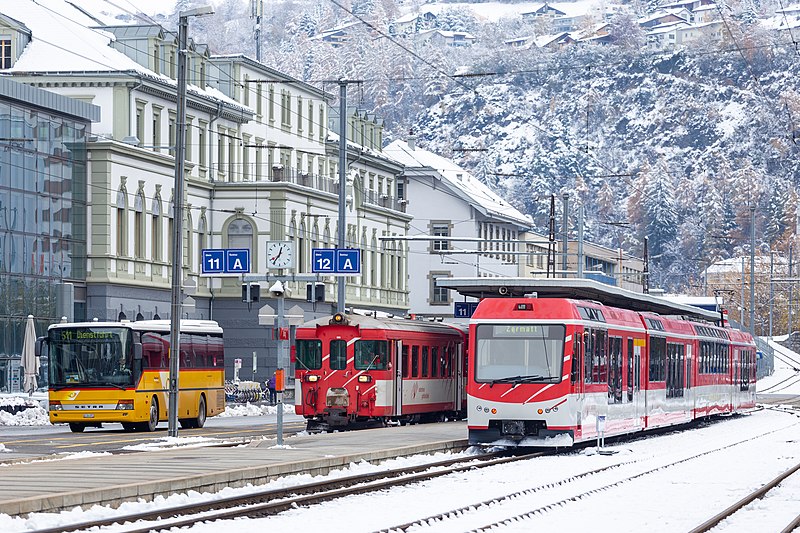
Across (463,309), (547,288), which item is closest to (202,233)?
(463,309)

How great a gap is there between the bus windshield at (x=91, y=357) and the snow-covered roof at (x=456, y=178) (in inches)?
2596

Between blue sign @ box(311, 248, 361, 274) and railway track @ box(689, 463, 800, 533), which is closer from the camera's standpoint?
railway track @ box(689, 463, 800, 533)

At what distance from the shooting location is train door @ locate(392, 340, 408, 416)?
40.4 meters

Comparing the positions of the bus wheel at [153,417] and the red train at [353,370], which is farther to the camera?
the bus wheel at [153,417]

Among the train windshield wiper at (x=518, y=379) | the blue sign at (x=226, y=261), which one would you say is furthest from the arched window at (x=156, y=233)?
the train windshield wiper at (x=518, y=379)

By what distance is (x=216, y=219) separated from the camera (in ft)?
242

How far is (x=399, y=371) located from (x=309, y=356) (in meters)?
2.17

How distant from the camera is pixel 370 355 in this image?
39.8 metres

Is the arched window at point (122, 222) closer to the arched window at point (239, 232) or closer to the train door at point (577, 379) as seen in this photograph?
the arched window at point (239, 232)

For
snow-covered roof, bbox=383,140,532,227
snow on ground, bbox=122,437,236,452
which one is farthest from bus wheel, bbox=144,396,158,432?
snow-covered roof, bbox=383,140,532,227

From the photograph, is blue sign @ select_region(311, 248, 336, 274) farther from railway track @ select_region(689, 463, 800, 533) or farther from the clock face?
railway track @ select_region(689, 463, 800, 533)

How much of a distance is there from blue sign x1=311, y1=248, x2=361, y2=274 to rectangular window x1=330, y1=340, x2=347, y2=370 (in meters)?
1.74

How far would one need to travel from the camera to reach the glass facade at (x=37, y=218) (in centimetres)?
5700

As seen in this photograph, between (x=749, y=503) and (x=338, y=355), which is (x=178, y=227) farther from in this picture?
(x=749, y=503)
